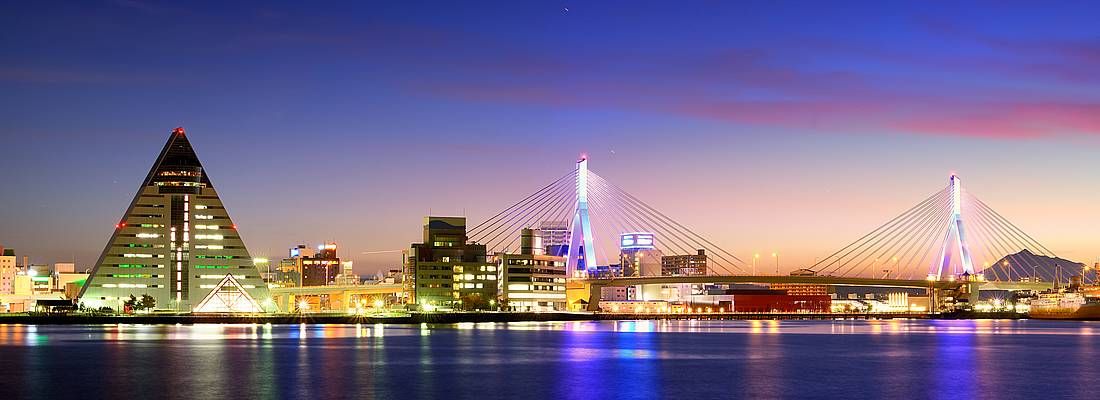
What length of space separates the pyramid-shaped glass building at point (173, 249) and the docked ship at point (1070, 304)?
109 meters

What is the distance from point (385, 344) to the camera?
7562 cm

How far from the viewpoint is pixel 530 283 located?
176375 millimetres

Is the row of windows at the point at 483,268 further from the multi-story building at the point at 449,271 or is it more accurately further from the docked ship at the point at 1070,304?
the docked ship at the point at 1070,304

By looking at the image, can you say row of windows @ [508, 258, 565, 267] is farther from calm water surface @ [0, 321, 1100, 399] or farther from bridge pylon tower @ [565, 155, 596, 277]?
calm water surface @ [0, 321, 1100, 399]

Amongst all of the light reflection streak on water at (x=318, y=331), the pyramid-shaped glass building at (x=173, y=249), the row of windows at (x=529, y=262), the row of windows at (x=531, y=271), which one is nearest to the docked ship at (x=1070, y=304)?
the light reflection streak on water at (x=318, y=331)

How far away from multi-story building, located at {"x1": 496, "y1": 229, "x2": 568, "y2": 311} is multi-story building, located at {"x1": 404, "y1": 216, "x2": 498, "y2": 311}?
157 inches

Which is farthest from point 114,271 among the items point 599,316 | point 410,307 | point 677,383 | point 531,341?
point 677,383

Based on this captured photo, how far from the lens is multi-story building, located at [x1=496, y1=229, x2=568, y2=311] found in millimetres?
173750

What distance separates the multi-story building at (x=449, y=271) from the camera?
536 ft

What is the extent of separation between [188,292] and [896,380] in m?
119

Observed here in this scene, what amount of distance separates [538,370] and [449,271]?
11405 cm

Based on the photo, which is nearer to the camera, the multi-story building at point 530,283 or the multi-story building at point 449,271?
the multi-story building at point 449,271

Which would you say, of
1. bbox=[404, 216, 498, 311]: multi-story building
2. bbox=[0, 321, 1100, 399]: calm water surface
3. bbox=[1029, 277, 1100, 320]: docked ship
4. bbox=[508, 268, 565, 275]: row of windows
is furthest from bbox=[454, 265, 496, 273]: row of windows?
bbox=[0, 321, 1100, 399]: calm water surface

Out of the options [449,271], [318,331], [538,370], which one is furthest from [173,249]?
[538,370]
